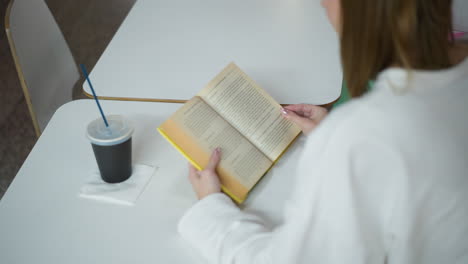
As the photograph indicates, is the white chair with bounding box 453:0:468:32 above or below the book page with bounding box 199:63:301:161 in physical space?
above

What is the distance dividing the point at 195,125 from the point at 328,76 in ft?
1.58

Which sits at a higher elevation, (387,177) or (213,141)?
(387,177)

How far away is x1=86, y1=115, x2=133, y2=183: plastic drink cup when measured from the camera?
958mm

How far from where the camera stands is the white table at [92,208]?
905mm

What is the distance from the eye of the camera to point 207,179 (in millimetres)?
968

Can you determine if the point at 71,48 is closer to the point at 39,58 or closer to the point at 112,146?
the point at 39,58

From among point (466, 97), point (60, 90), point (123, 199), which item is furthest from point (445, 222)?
point (60, 90)

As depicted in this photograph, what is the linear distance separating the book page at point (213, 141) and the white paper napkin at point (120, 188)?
0.13 meters

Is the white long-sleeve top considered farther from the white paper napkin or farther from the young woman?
the white paper napkin

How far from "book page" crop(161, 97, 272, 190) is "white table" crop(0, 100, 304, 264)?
0.04 m

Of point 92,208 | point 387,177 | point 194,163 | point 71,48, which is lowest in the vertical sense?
point 71,48

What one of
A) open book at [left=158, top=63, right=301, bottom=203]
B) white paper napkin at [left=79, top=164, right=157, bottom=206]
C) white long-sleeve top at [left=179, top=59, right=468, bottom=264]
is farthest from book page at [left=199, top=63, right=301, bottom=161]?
white long-sleeve top at [left=179, top=59, right=468, bottom=264]

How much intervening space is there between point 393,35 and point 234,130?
49cm

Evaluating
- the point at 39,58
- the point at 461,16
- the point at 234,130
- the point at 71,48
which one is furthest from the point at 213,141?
the point at 71,48
